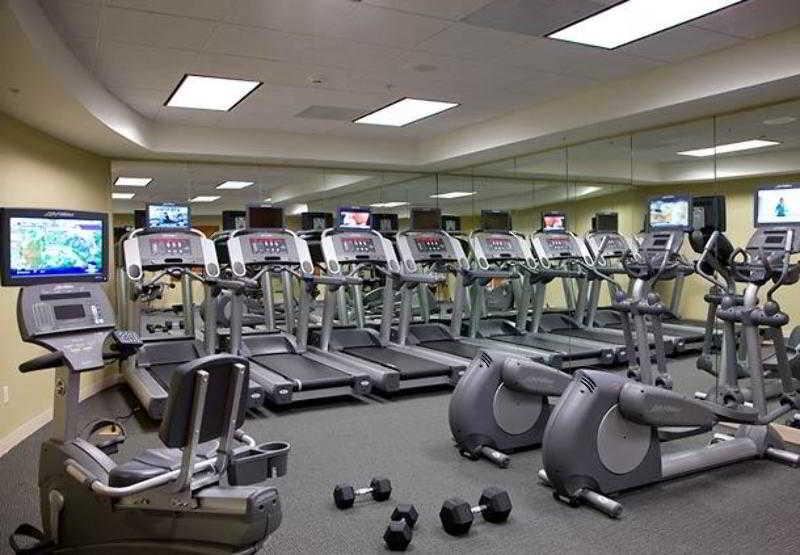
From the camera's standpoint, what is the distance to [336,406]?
523 centimetres

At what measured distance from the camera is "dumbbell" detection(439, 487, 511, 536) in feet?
9.18

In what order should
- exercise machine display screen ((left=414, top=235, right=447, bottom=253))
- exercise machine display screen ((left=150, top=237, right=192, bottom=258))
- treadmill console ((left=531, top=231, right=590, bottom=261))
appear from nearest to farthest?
exercise machine display screen ((left=150, top=237, right=192, bottom=258)) < exercise machine display screen ((left=414, top=235, right=447, bottom=253)) < treadmill console ((left=531, top=231, right=590, bottom=261))

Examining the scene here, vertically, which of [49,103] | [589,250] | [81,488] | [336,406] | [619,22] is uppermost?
[619,22]

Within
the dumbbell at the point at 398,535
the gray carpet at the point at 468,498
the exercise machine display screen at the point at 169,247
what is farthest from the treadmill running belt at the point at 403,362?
the dumbbell at the point at 398,535

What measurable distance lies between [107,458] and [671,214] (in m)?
3.91

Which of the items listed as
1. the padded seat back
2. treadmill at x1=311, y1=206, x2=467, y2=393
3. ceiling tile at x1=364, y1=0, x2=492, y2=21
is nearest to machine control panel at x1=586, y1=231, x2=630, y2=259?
treadmill at x1=311, y1=206, x2=467, y2=393

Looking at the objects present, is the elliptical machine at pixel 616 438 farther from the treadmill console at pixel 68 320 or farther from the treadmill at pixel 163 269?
the treadmill at pixel 163 269

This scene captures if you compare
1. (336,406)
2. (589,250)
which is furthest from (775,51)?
(336,406)

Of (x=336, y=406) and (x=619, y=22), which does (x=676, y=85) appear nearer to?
(x=619, y=22)

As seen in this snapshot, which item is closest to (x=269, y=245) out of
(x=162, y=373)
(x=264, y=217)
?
(x=264, y=217)

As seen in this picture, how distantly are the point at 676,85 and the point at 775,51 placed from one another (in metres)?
0.85

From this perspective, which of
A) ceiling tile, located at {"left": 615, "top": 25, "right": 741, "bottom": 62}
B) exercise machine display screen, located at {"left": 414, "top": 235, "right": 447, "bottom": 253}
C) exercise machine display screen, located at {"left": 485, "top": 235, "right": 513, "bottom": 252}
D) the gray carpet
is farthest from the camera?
exercise machine display screen, located at {"left": 485, "top": 235, "right": 513, "bottom": 252}

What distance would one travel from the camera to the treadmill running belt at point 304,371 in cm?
517

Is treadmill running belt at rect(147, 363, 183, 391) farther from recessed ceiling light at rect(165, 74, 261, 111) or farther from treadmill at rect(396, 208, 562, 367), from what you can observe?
recessed ceiling light at rect(165, 74, 261, 111)
